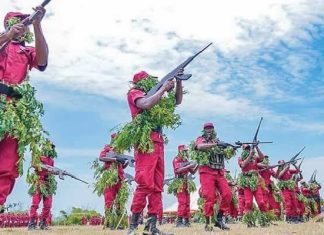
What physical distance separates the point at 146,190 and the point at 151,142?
0.74m

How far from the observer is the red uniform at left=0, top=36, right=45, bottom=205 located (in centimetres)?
536

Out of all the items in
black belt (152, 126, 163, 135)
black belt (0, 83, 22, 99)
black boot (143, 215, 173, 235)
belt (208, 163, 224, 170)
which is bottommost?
black boot (143, 215, 173, 235)

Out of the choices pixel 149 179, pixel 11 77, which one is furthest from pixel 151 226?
pixel 11 77

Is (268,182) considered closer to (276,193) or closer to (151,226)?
(276,193)

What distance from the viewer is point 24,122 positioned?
18.1ft

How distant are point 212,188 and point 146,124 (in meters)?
3.53

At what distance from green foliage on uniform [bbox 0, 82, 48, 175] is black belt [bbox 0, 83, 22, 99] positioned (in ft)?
0.12

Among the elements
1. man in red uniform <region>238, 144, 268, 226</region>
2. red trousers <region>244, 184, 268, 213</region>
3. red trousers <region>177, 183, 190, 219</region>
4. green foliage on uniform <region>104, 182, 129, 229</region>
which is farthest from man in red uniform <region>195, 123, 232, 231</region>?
red trousers <region>177, 183, 190, 219</region>

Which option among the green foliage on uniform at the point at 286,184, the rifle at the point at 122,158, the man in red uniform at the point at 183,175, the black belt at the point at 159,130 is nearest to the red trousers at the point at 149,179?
the black belt at the point at 159,130

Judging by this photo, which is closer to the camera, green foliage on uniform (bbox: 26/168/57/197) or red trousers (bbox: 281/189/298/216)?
green foliage on uniform (bbox: 26/168/57/197)

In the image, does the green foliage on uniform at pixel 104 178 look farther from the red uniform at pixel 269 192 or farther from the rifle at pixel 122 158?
the red uniform at pixel 269 192

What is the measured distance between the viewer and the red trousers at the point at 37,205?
15742 millimetres

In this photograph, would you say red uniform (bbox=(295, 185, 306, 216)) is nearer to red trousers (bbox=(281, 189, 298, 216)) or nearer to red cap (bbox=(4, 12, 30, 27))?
red trousers (bbox=(281, 189, 298, 216))

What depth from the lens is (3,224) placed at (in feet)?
66.7
